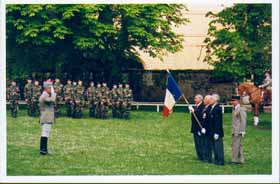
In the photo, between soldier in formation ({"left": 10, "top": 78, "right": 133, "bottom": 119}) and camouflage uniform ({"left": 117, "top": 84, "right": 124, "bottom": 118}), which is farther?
camouflage uniform ({"left": 117, "top": 84, "right": 124, "bottom": 118})

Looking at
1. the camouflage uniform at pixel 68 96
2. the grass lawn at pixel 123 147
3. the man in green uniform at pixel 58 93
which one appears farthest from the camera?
the camouflage uniform at pixel 68 96

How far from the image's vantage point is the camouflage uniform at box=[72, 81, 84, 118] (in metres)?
13.0

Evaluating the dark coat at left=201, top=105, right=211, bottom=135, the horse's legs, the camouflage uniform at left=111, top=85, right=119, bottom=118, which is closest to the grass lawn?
the horse's legs

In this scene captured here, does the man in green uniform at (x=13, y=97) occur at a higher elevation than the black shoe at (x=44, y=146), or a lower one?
higher

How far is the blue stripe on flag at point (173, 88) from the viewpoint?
12578 mm

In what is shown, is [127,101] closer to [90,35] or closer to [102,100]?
[102,100]

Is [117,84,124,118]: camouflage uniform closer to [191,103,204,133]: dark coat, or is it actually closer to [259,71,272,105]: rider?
[191,103,204,133]: dark coat

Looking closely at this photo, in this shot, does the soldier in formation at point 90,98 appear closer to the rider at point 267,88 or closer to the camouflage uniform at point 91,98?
the camouflage uniform at point 91,98

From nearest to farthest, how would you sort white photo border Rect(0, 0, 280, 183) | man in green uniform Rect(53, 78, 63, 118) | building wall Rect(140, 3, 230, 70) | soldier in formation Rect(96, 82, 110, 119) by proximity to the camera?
white photo border Rect(0, 0, 280, 183) < building wall Rect(140, 3, 230, 70) < man in green uniform Rect(53, 78, 63, 118) < soldier in formation Rect(96, 82, 110, 119)

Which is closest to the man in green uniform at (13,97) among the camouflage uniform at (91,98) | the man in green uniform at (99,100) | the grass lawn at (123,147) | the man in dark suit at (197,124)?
the grass lawn at (123,147)

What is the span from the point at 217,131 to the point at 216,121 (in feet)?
0.52

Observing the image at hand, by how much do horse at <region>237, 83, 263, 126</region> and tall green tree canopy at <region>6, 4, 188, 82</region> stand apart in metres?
1.24

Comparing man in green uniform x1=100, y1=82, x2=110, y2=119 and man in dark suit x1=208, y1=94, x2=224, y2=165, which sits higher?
man in green uniform x1=100, y1=82, x2=110, y2=119

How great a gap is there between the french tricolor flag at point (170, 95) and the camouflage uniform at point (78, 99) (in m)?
1.44
